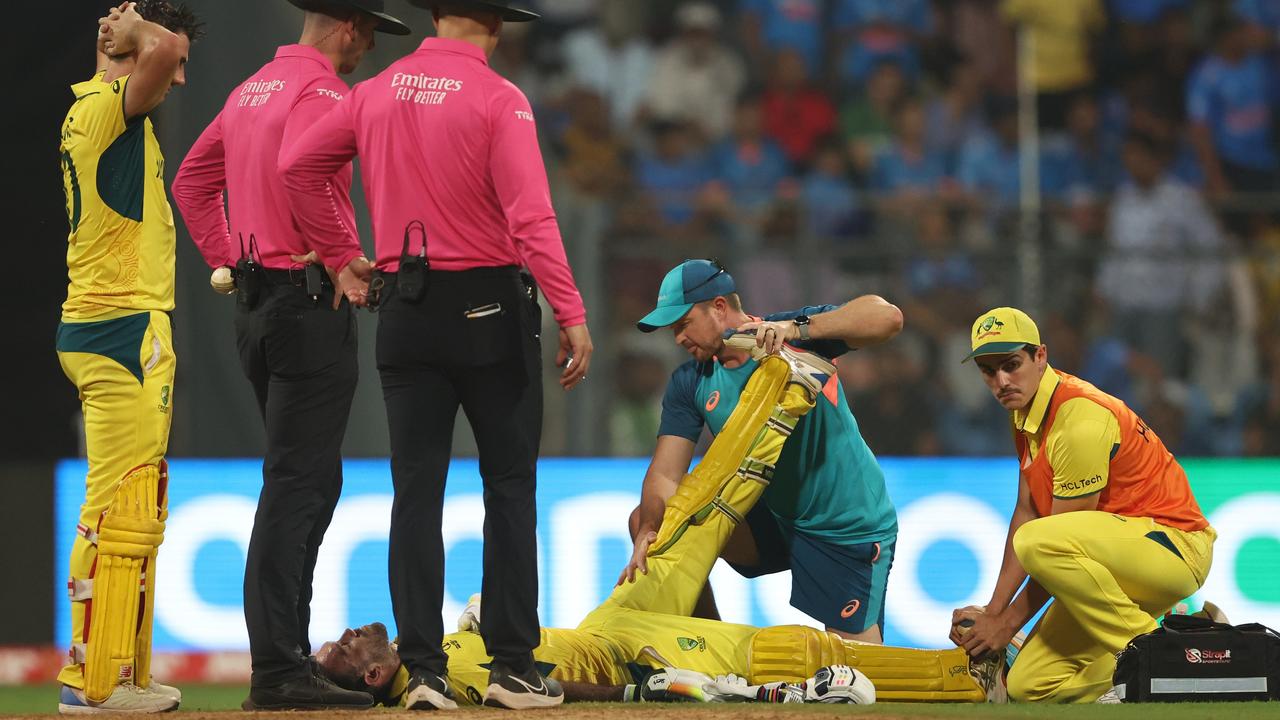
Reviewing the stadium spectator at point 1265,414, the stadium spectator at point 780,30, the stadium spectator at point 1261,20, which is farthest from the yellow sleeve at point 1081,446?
the stadium spectator at point 1261,20

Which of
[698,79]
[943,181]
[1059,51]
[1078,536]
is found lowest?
[1078,536]

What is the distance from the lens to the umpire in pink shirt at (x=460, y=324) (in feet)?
17.0

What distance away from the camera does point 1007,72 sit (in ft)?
39.7

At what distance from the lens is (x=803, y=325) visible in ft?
20.8

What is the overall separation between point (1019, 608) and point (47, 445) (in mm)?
5675

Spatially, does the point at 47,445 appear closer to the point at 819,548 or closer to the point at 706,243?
the point at 706,243

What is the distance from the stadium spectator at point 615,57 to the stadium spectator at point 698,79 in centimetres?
11

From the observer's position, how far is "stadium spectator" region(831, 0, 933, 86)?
39.2 feet

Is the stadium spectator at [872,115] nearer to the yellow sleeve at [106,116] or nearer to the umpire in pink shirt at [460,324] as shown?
the umpire in pink shirt at [460,324]

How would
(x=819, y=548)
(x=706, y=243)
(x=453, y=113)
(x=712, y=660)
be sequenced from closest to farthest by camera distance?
(x=453, y=113), (x=712, y=660), (x=819, y=548), (x=706, y=243)

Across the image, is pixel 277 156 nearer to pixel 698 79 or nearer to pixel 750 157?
pixel 750 157

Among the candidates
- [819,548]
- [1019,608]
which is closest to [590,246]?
[819,548]

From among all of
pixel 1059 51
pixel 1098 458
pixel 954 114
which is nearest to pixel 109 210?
pixel 1098 458

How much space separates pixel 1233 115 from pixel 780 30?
323 centimetres
